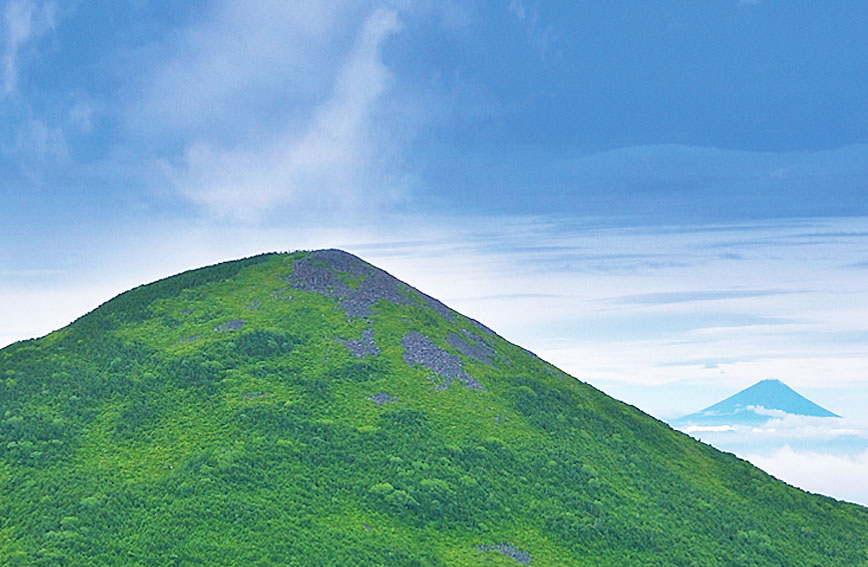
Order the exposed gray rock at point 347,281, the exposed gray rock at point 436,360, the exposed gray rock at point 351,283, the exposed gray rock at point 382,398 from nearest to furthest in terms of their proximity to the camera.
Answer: the exposed gray rock at point 382,398 → the exposed gray rock at point 436,360 → the exposed gray rock at point 347,281 → the exposed gray rock at point 351,283

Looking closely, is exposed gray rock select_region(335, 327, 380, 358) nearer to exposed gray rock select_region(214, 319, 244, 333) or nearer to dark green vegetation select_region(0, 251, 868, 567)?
dark green vegetation select_region(0, 251, 868, 567)

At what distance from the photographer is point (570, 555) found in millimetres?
69000

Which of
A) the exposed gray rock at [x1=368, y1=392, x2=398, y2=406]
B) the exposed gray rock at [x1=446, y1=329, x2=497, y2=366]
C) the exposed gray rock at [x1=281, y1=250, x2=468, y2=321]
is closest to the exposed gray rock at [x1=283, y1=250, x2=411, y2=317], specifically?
the exposed gray rock at [x1=281, y1=250, x2=468, y2=321]

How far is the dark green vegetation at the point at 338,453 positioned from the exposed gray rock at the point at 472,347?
0.96 feet

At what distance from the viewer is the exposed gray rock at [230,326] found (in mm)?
94125

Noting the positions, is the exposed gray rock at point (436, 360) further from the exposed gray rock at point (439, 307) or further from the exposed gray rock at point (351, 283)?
the exposed gray rock at point (439, 307)

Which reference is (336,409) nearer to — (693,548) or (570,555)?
(570,555)

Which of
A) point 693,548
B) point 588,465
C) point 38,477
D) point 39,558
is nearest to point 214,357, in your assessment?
point 38,477

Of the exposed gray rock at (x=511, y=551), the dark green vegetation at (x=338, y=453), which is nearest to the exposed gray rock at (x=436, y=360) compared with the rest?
the dark green vegetation at (x=338, y=453)

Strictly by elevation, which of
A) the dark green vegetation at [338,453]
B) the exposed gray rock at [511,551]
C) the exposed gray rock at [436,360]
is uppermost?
the exposed gray rock at [436,360]

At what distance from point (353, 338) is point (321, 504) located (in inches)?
1136

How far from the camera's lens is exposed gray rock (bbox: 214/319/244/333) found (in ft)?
309

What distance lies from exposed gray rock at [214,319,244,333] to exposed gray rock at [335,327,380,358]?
484 inches

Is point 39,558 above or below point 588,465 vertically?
below
